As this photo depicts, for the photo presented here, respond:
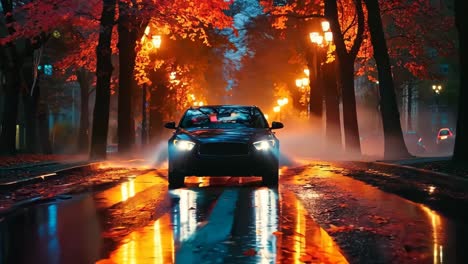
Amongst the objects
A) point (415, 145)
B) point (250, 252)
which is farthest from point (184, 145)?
point (415, 145)

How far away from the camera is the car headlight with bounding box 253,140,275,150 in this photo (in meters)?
15.1

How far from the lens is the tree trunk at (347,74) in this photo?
31.0 metres

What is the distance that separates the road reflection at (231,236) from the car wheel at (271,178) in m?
2.36

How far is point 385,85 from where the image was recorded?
26078 mm

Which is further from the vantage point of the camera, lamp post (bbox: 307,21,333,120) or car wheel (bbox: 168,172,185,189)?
lamp post (bbox: 307,21,333,120)

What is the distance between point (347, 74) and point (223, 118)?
1518 centimetres

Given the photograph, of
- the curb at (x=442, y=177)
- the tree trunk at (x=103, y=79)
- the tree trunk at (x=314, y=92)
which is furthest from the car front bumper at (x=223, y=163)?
the tree trunk at (x=314, y=92)

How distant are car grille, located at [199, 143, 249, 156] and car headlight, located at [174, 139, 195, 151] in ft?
0.81

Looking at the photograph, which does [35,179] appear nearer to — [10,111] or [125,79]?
[10,111]

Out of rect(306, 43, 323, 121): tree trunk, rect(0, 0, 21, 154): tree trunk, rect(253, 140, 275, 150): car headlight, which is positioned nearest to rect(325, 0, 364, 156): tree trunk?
rect(306, 43, 323, 121): tree trunk

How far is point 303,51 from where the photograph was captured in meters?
44.8

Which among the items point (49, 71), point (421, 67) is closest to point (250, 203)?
point (421, 67)

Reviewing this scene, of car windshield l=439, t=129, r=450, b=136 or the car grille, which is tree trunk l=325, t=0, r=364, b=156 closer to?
the car grille

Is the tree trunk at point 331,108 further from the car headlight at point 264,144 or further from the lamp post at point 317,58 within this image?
the car headlight at point 264,144
